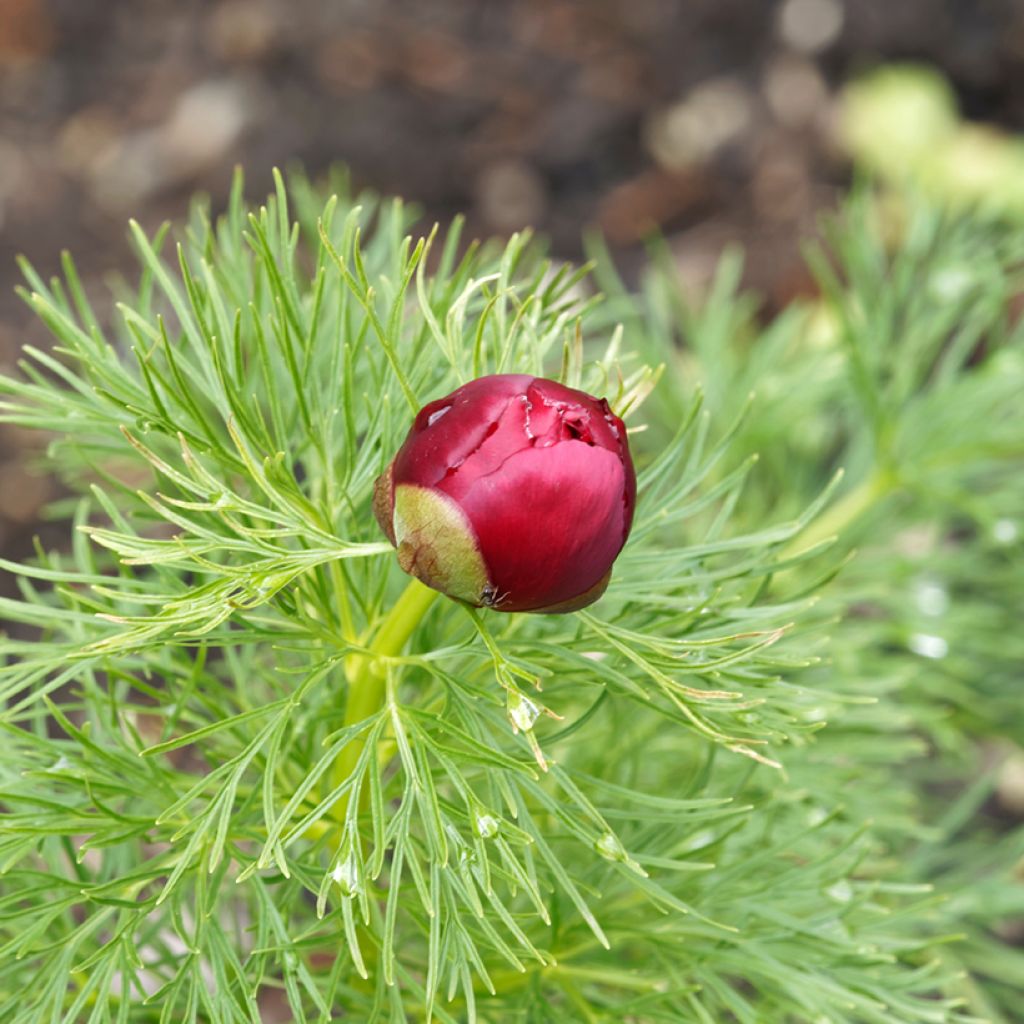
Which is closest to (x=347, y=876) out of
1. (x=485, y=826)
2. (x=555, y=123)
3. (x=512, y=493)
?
(x=485, y=826)

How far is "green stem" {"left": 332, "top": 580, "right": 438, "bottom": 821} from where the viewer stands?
1.90ft

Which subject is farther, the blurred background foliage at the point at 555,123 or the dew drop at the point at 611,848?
the blurred background foliage at the point at 555,123

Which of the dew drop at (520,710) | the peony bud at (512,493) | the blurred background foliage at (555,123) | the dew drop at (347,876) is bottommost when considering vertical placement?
the dew drop at (347,876)

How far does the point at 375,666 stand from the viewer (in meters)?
0.60

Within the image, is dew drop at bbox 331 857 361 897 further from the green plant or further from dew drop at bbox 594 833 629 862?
dew drop at bbox 594 833 629 862

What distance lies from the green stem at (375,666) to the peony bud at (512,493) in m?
0.07

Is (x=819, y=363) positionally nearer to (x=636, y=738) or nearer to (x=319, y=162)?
(x=636, y=738)

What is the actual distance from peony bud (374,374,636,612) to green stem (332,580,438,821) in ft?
0.22

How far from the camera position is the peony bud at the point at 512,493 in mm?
483

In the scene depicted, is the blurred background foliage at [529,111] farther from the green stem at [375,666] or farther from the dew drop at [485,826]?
the dew drop at [485,826]

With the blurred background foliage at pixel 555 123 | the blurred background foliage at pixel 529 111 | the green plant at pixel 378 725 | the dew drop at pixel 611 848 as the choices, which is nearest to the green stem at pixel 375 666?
the green plant at pixel 378 725

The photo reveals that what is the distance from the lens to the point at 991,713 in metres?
1.21

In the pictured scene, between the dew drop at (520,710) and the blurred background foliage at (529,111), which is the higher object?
the blurred background foliage at (529,111)

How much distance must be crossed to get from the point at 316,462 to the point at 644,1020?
39cm
